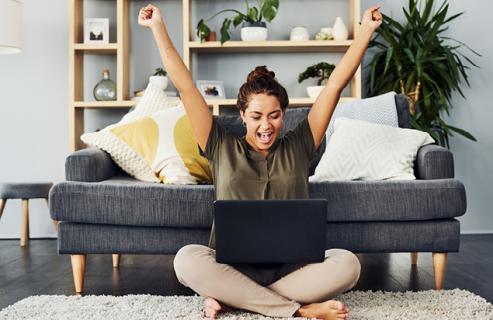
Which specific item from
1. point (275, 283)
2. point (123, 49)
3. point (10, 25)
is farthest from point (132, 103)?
point (275, 283)

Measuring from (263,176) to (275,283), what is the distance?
35 cm

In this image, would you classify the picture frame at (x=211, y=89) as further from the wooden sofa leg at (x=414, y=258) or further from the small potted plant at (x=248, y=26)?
the wooden sofa leg at (x=414, y=258)

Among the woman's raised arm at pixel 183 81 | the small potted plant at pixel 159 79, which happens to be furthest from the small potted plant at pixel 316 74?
the woman's raised arm at pixel 183 81

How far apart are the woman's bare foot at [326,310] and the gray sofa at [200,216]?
1.80 feet

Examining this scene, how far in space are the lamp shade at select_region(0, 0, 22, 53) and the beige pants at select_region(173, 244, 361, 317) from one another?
8.07 ft

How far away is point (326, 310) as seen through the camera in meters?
1.81

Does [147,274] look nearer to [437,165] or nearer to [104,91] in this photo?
[437,165]

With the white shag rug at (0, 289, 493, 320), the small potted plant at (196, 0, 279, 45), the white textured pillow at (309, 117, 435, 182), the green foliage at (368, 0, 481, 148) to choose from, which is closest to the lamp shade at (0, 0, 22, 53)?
the small potted plant at (196, 0, 279, 45)

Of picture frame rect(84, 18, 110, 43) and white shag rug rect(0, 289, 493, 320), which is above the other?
picture frame rect(84, 18, 110, 43)

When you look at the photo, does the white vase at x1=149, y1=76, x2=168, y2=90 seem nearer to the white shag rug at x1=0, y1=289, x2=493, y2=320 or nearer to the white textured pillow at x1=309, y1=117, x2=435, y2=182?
the white textured pillow at x1=309, y1=117, x2=435, y2=182

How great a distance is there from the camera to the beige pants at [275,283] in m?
1.87

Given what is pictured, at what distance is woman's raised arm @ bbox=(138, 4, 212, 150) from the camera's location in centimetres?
194

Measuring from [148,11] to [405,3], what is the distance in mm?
2953

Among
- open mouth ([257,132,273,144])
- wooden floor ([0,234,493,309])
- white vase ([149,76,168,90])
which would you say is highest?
white vase ([149,76,168,90])
